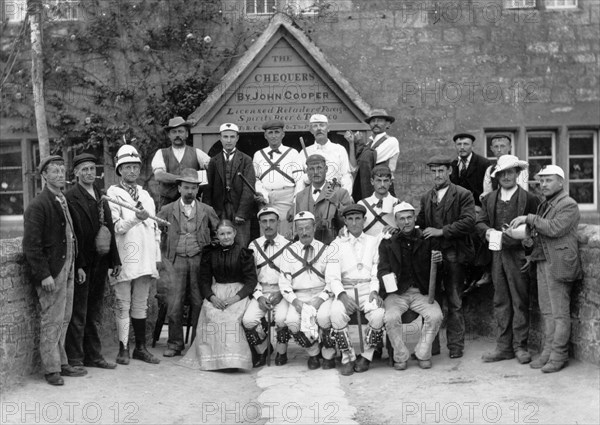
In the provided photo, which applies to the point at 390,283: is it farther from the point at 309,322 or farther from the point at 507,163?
the point at 507,163

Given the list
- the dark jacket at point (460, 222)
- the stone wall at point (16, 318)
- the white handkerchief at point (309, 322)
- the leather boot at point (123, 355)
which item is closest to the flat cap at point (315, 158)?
the dark jacket at point (460, 222)

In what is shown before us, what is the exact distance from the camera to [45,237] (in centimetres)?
808

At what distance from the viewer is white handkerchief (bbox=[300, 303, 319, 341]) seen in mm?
9008

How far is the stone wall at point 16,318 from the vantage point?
25.8 ft

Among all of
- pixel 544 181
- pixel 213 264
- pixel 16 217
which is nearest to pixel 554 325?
pixel 544 181

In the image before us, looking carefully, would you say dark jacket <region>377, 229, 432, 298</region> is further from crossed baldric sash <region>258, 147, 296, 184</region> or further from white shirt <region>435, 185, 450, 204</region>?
crossed baldric sash <region>258, 147, 296, 184</region>

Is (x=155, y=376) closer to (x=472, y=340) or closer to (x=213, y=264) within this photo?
(x=213, y=264)

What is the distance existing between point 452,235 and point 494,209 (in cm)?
52

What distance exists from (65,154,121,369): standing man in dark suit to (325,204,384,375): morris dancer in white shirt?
7.13 feet

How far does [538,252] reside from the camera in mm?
8586

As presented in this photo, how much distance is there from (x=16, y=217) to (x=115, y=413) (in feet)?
23.8

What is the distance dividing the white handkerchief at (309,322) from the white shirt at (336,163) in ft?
5.99

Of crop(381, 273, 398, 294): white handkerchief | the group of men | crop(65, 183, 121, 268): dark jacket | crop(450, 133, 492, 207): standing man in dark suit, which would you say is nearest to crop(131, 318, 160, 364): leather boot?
the group of men

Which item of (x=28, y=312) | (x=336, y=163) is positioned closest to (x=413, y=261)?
(x=336, y=163)
